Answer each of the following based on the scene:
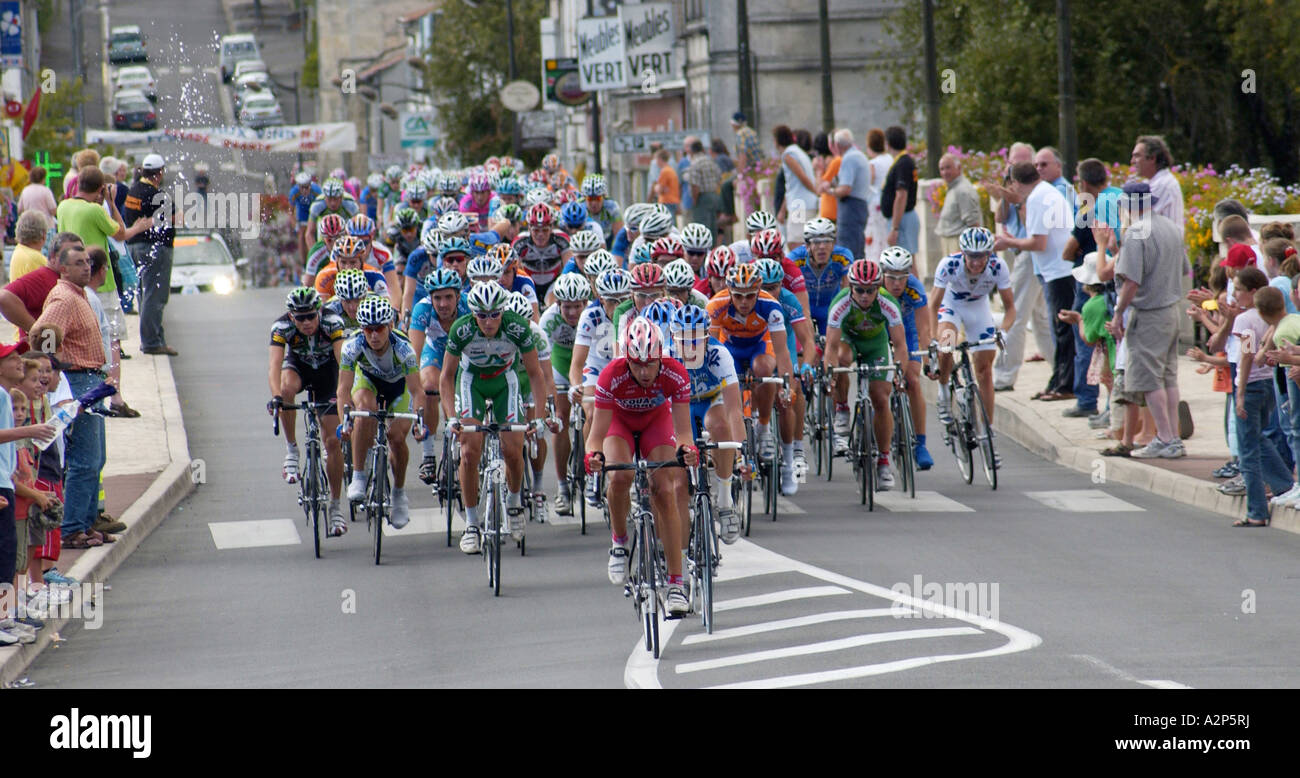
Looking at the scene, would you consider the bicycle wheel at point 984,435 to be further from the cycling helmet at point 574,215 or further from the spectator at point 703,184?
the spectator at point 703,184

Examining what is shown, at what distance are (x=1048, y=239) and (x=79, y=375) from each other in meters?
9.42

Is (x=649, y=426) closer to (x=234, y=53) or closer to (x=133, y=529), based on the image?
(x=133, y=529)

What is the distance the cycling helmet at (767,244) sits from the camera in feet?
50.2

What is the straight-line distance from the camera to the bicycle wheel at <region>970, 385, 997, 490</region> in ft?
52.0

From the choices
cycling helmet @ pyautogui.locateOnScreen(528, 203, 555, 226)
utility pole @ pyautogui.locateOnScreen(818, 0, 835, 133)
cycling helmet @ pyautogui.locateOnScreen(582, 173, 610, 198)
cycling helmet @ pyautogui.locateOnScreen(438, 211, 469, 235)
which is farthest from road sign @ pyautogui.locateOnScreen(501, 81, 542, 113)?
cycling helmet @ pyautogui.locateOnScreen(438, 211, 469, 235)

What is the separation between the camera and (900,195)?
76.5ft

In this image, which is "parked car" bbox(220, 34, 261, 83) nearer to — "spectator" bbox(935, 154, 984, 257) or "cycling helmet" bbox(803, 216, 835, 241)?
"spectator" bbox(935, 154, 984, 257)

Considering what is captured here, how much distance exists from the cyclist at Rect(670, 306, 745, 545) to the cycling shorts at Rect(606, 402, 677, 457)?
0.91 meters

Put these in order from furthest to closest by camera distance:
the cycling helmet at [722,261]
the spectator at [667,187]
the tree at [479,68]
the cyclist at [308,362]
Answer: the tree at [479,68], the spectator at [667,187], the cycling helmet at [722,261], the cyclist at [308,362]

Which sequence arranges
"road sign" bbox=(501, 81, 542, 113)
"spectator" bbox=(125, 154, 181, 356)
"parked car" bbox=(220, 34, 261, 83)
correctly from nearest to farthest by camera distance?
"spectator" bbox=(125, 154, 181, 356) → "road sign" bbox=(501, 81, 542, 113) → "parked car" bbox=(220, 34, 261, 83)

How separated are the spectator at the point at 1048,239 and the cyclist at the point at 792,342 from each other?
4.07 meters

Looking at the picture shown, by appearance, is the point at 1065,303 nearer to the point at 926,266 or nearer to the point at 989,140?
the point at 926,266

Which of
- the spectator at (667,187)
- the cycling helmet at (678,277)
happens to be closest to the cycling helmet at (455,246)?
the cycling helmet at (678,277)

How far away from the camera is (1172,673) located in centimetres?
928
